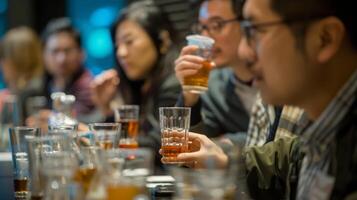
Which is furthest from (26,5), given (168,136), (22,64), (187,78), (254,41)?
(254,41)

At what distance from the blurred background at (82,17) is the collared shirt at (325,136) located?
19.3ft

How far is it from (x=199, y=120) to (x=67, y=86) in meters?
2.85

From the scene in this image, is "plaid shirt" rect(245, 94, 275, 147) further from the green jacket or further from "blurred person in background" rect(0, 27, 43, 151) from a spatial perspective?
"blurred person in background" rect(0, 27, 43, 151)

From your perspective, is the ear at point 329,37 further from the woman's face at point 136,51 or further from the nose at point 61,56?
the nose at point 61,56

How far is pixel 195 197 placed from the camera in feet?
5.08

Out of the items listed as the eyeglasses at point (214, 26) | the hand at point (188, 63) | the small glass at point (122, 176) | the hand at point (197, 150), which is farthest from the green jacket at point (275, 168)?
the eyeglasses at point (214, 26)

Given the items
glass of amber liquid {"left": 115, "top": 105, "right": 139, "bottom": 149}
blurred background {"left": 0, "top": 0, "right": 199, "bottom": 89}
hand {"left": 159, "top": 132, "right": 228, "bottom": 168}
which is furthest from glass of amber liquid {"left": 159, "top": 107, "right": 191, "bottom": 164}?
blurred background {"left": 0, "top": 0, "right": 199, "bottom": 89}

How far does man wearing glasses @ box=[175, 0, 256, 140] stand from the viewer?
3.79 m

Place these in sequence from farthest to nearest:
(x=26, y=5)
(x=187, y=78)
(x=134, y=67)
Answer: (x=26, y=5) < (x=134, y=67) < (x=187, y=78)

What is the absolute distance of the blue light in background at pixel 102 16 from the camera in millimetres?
7629

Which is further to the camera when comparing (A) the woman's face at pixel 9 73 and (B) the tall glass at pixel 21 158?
(A) the woman's face at pixel 9 73

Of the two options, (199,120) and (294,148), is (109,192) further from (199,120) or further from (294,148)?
(199,120)

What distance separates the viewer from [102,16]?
303 inches

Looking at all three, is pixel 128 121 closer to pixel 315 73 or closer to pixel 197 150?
pixel 197 150
